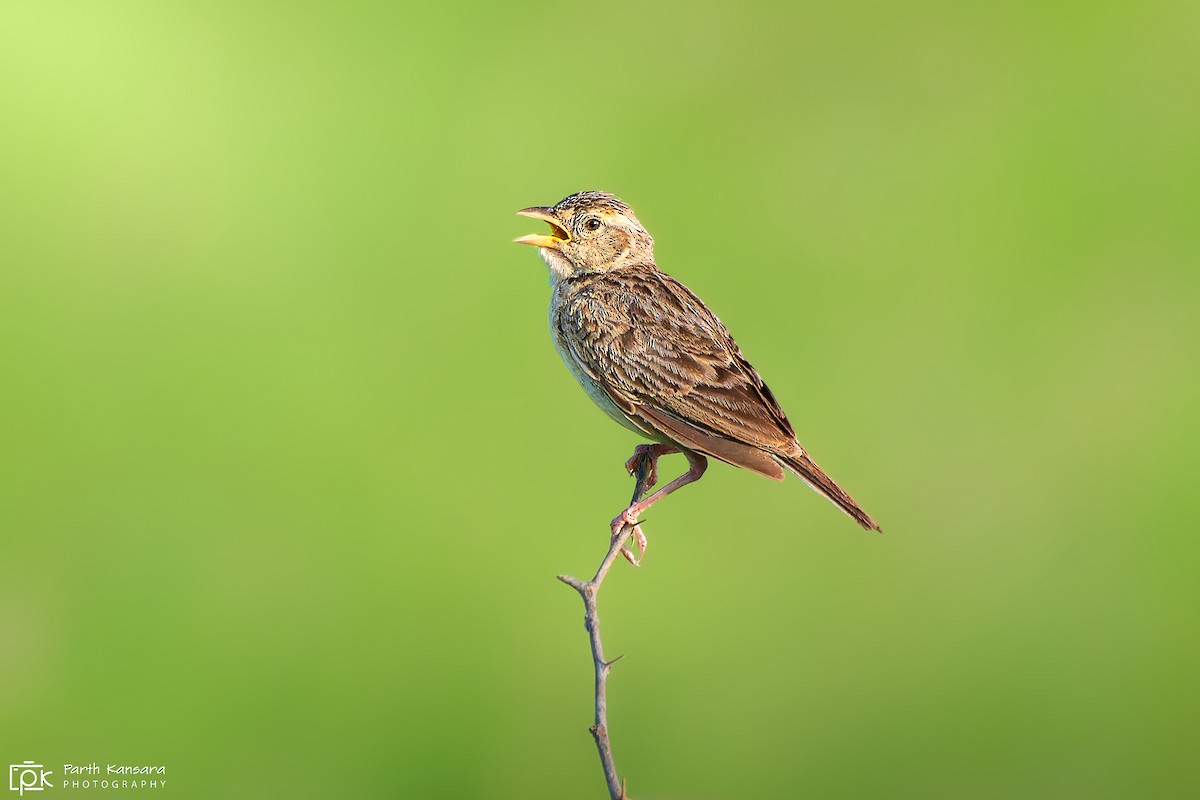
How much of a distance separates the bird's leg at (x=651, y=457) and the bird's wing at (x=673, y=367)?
1.45 feet

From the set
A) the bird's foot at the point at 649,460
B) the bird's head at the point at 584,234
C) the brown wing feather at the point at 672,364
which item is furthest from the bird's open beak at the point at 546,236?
the bird's foot at the point at 649,460

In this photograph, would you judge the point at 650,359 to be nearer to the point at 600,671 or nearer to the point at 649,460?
the point at 649,460

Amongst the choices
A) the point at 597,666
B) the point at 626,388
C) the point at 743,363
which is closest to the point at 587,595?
the point at 597,666

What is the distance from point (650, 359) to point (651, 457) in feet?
2.21

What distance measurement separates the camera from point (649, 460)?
533 centimetres

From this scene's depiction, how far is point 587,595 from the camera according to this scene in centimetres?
404

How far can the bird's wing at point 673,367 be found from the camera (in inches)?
182

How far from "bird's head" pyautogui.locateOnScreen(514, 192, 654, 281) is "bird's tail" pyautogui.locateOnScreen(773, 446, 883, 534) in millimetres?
1355

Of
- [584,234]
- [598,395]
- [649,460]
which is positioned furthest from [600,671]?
[584,234]

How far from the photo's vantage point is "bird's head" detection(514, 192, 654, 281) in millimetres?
5320

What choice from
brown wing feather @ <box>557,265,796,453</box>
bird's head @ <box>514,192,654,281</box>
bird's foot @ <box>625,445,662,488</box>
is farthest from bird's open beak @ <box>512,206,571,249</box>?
bird's foot @ <box>625,445,662,488</box>

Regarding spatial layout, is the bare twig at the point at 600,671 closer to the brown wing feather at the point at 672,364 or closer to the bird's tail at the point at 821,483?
the brown wing feather at the point at 672,364

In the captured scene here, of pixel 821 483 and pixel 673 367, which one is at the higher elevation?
pixel 673 367

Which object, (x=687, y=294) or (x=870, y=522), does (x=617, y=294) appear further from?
(x=870, y=522)
